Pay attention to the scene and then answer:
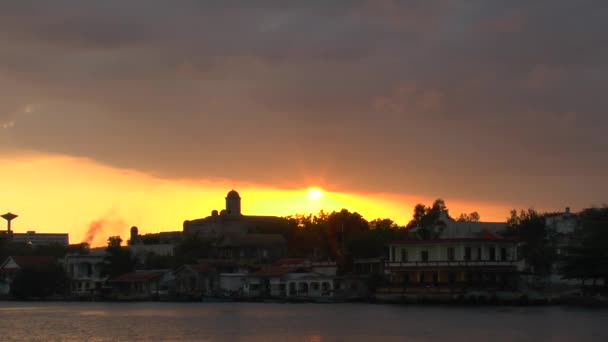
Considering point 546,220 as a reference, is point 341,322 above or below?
below

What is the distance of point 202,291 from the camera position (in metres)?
106

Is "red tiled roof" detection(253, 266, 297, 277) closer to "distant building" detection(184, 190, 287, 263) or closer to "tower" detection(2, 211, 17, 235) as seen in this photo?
"distant building" detection(184, 190, 287, 263)

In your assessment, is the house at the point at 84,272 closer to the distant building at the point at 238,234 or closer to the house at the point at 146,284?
the house at the point at 146,284

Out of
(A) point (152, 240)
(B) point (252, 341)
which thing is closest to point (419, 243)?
(B) point (252, 341)

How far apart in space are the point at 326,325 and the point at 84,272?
2761 inches

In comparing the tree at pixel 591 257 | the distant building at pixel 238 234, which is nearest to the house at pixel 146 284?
the distant building at pixel 238 234

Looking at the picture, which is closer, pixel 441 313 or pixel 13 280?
pixel 441 313

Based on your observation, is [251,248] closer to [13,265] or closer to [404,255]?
[13,265]

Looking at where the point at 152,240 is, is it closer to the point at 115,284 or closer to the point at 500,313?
the point at 115,284

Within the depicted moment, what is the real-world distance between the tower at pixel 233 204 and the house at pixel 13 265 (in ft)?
155

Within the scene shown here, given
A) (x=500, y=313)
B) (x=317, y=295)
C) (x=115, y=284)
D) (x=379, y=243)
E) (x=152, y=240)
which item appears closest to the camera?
(x=500, y=313)

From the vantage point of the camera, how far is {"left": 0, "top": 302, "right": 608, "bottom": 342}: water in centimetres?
5141

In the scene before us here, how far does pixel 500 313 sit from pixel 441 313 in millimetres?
4252

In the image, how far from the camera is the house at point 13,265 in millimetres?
123375
